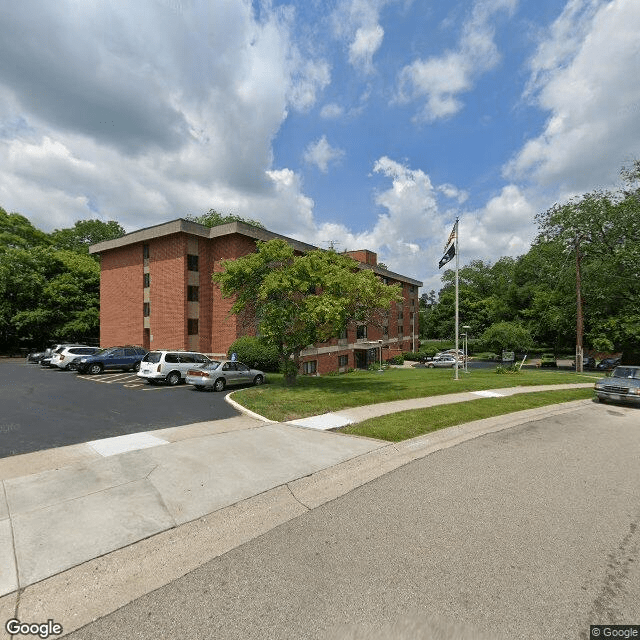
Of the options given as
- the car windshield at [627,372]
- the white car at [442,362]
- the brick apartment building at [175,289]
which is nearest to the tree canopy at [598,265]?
the white car at [442,362]

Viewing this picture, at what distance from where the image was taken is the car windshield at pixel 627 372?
50.1 feet

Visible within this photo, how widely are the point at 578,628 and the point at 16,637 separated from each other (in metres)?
4.82

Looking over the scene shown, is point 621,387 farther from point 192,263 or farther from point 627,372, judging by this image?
point 192,263

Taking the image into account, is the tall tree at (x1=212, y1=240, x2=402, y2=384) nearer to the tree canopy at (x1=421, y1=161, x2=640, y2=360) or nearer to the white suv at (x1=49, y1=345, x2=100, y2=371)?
the white suv at (x1=49, y1=345, x2=100, y2=371)

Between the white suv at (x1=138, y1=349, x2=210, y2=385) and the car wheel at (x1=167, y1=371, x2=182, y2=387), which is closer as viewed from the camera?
the white suv at (x1=138, y1=349, x2=210, y2=385)

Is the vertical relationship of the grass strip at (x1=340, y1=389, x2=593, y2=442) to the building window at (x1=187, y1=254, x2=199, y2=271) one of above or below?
below

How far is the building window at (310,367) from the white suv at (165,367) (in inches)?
551

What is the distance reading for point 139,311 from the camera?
3167cm

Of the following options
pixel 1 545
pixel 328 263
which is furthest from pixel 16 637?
pixel 328 263

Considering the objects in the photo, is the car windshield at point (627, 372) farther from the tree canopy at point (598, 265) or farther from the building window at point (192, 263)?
the building window at point (192, 263)

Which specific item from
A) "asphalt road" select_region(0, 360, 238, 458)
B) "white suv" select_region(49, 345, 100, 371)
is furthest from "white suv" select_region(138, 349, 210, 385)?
"white suv" select_region(49, 345, 100, 371)

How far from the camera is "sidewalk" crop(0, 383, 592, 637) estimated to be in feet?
12.1

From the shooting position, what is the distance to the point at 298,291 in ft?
53.2

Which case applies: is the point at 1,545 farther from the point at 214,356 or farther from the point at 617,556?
the point at 214,356
